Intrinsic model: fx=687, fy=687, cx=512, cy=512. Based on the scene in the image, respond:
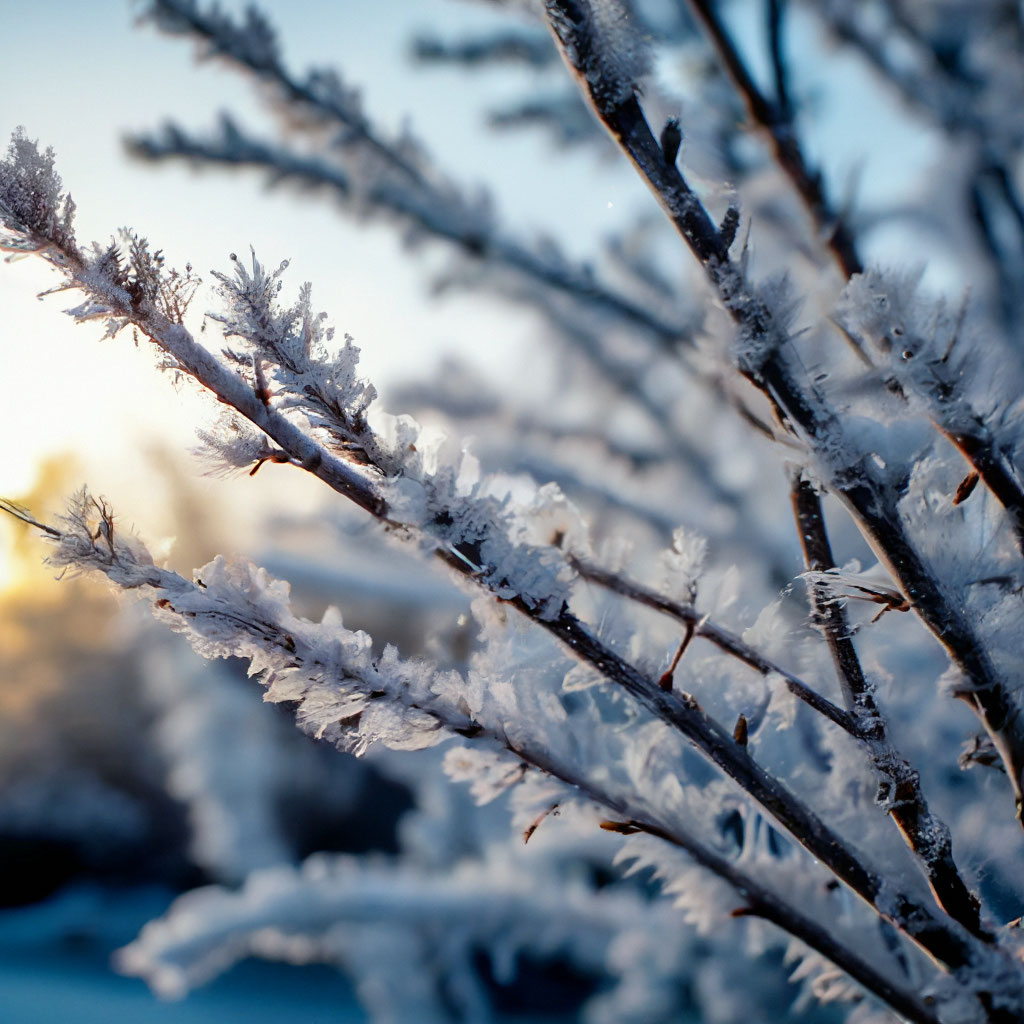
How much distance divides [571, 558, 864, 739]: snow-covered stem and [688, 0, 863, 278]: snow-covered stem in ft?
1.53

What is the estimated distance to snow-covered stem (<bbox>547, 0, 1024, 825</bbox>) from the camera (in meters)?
0.30

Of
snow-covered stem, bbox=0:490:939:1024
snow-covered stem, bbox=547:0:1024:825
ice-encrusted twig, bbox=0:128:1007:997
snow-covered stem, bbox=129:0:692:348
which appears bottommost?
snow-covered stem, bbox=0:490:939:1024

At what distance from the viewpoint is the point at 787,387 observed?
0.99 feet

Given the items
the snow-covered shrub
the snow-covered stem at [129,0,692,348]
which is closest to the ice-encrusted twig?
the snow-covered shrub

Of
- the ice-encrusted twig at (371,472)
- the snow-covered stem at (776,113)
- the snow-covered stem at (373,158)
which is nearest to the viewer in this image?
the ice-encrusted twig at (371,472)

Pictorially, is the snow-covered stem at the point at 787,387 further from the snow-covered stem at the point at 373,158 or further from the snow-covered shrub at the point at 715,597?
the snow-covered stem at the point at 373,158

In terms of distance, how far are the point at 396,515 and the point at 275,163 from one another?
1.23m

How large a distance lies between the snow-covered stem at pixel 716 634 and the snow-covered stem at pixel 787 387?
0.19ft

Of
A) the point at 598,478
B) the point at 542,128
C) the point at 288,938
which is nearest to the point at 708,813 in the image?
the point at 288,938

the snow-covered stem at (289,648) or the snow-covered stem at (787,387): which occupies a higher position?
the snow-covered stem at (787,387)

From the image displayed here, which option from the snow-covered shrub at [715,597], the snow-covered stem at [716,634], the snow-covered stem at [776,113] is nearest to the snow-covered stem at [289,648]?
the snow-covered shrub at [715,597]

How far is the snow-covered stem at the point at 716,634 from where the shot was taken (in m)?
0.34

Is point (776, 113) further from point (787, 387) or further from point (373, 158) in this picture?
point (373, 158)

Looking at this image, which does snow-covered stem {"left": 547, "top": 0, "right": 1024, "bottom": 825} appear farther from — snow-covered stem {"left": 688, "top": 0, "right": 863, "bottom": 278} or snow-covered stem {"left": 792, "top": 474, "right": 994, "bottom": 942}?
snow-covered stem {"left": 688, "top": 0, "right": 863, "bottom": 278}
